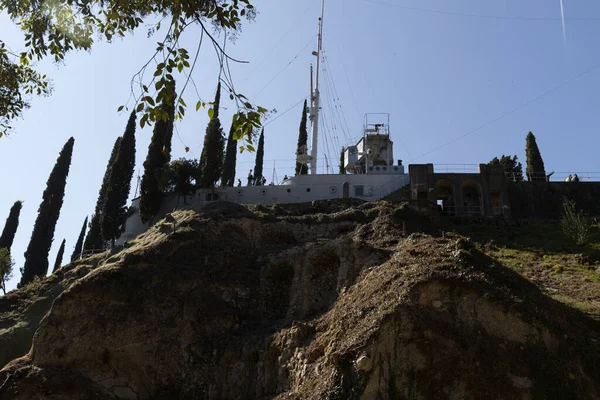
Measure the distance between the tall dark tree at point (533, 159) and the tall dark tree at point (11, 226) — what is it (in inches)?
1812

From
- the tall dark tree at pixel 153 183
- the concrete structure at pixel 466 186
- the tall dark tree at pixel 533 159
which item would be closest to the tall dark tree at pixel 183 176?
the tall dark tree at pixel 153 183

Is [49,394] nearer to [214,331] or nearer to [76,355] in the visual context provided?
→ [76,355]

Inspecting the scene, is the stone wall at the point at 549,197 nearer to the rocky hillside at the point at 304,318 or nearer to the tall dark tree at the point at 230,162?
the rocky hillside at the point at 304,318

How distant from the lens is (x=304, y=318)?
77.0ft

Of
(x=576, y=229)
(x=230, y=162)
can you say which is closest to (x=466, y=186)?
(x=576, y=229)

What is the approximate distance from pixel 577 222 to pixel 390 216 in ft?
42.6

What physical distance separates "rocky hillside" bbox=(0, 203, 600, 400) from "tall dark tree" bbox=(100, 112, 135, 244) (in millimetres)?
7676

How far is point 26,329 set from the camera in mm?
30516

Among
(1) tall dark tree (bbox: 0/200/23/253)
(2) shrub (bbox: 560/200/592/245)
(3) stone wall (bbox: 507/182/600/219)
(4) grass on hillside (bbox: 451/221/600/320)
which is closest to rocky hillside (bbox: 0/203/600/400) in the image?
(4) grass on hillside (bbox: 451/221/600/320)

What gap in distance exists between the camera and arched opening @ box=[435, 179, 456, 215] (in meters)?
42.1

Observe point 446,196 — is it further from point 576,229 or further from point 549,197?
point 576,229

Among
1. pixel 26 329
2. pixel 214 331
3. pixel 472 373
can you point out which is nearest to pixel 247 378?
pixel 214 331

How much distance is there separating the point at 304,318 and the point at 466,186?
24624mm

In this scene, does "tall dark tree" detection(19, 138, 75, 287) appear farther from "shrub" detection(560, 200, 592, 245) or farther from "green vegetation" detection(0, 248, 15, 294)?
"shrub" detection(560, 200, 592, 245)
